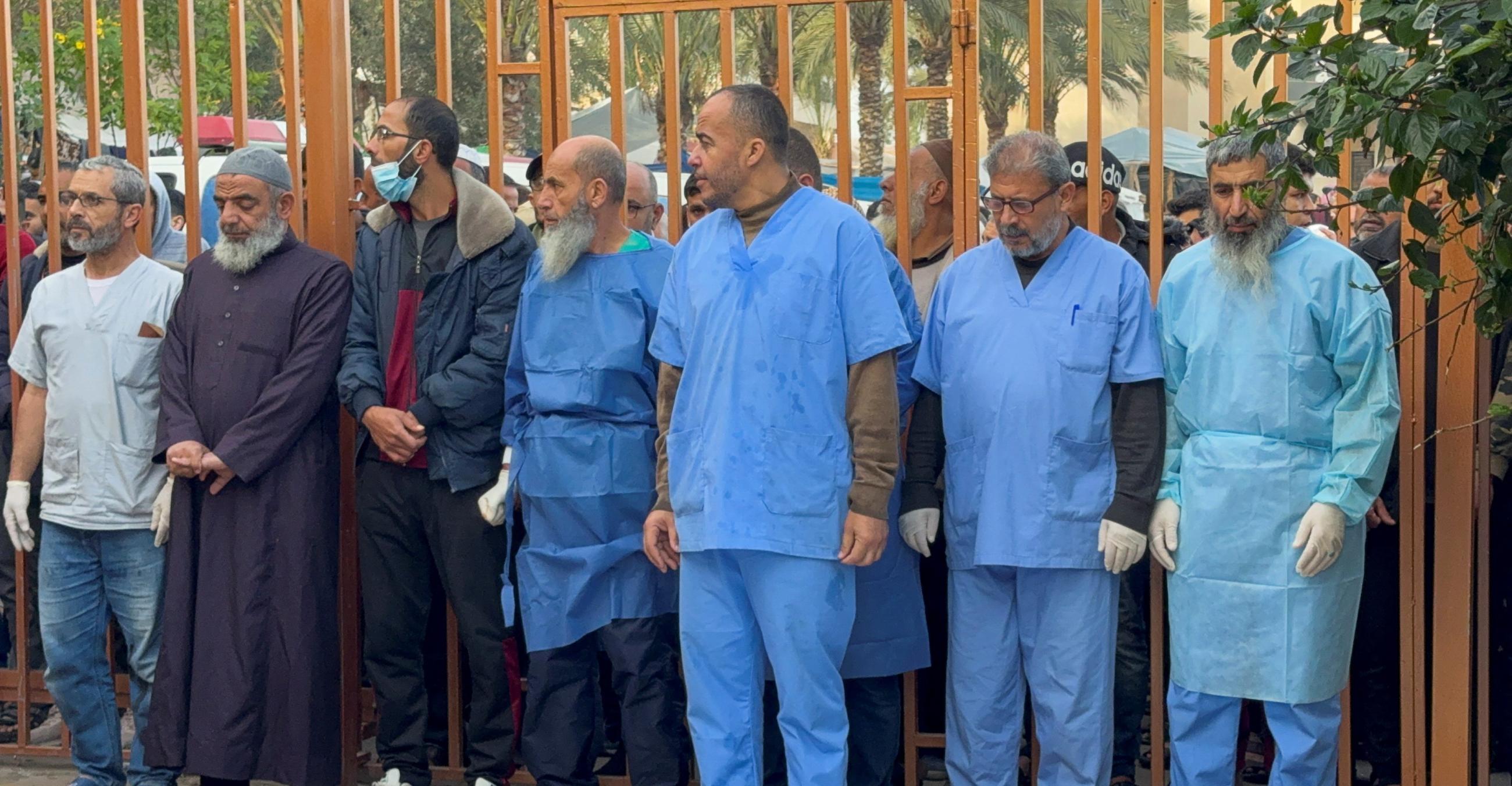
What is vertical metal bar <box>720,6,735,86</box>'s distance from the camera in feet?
16.1

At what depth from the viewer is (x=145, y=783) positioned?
5027 millimetres

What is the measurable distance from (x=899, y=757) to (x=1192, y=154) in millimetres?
12835

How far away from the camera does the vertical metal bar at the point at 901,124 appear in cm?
475

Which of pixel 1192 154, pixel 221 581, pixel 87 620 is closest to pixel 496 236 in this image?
pixel 221 581

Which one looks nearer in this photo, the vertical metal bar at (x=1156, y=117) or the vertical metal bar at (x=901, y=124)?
the vertical metal bar at (x=1156, y=117)

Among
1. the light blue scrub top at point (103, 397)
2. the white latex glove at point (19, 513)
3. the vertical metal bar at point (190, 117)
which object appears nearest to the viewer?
the light blue scrub top at point (103, 397)

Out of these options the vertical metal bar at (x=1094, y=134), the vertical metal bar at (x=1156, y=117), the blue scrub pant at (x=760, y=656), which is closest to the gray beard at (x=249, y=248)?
the blue scrub pant at (x=760, y=656)

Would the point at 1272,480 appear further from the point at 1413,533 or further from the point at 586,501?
the point at 586,501

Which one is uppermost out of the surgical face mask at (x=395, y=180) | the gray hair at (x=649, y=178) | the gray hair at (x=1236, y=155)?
the gray hair at (x=649, y=178)

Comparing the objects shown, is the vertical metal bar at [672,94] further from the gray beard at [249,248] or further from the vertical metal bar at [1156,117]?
the vertical metal bar at [1156,117]

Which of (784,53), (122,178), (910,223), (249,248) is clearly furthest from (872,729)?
(122,178)

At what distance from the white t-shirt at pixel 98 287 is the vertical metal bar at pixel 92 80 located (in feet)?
1.54

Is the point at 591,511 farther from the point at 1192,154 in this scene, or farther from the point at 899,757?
the point at 1192,154

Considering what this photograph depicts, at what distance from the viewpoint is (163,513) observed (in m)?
4.99
